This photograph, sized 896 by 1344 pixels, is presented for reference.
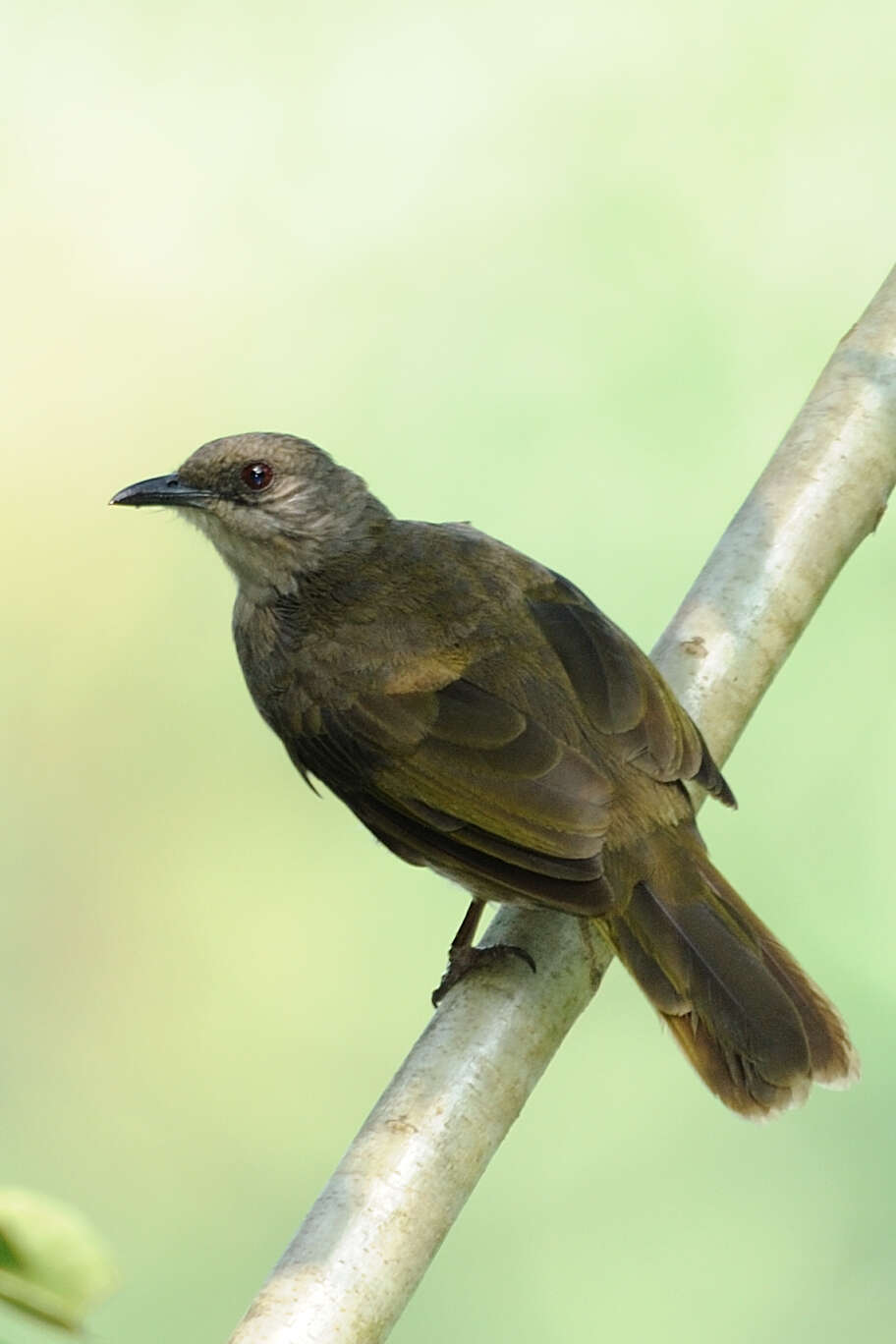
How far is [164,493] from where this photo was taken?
316cm

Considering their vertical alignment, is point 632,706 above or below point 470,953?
above

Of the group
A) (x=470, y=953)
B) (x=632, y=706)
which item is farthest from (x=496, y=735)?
(x=470, y=953)

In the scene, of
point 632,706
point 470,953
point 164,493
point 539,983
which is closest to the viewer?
point 539,983

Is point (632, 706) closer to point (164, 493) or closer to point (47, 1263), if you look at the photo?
point (164, 493)

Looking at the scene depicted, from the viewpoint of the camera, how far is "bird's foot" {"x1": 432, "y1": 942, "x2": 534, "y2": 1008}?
254 centimetres

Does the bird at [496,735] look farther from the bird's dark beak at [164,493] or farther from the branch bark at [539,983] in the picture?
the branch bark at [539,983]

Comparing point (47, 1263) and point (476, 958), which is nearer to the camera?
point (47, 1263)

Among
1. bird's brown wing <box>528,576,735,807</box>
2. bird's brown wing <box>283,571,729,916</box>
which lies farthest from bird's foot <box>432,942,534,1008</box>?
bird's brown wing <box>528,576,735,807</box>

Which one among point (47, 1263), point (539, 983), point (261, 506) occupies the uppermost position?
point (261, 506)

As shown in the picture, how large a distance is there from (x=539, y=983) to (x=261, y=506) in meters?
1.27

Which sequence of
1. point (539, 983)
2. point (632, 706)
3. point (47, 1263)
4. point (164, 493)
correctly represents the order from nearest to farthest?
point (47, 1263)
point (539, 983)
point (632, 706)
point (164, 493)

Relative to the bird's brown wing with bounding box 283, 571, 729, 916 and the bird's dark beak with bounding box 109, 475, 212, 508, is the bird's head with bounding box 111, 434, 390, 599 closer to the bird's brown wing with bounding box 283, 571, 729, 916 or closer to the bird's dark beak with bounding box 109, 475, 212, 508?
the bird's dark beak with bounding box 109, 475, 212, 508

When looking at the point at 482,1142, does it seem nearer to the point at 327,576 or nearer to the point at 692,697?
the point at 692,697

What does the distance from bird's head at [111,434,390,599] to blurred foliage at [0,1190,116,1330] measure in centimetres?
235
